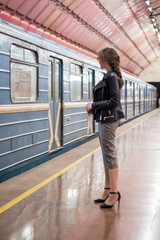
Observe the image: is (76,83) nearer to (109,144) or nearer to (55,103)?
(55,103)

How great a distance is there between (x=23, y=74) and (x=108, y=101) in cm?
252

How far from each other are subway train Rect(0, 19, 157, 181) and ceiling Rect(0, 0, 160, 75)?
4.25 metres

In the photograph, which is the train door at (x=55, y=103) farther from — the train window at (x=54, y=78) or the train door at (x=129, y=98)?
the train door at (x=129, y=98)

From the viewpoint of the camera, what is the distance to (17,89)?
22.0 ft

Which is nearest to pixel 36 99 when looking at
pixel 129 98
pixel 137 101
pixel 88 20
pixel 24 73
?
pixel 24 73

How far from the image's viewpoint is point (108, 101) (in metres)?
4.85

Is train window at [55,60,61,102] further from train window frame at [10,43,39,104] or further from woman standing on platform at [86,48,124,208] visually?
woman standing on platform at [86,48,124,208]

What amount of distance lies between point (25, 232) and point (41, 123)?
3854mm

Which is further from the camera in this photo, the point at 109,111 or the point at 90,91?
the point at 90,91

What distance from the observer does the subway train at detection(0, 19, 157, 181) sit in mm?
6312

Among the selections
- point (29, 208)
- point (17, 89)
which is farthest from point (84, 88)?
point (29, 208)

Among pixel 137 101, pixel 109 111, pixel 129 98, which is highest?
pixel 129 98

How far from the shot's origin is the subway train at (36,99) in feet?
20.7

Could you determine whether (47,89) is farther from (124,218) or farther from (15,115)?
(124,218)
